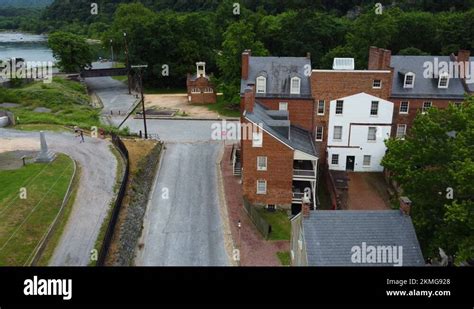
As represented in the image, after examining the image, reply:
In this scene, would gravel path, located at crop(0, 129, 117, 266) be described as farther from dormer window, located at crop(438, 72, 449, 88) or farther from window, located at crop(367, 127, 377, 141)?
dormer window, located at crop(438, 72, 449, 88)

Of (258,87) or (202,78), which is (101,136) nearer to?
(258,87)

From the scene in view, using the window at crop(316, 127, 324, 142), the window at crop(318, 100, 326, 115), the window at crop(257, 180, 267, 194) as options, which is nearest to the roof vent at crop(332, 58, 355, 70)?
the window at crop(318, 100, 326, 115)

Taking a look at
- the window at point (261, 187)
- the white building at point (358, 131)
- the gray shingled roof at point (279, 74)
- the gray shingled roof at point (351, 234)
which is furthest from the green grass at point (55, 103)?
the gray shingled roof at point (351, 234)

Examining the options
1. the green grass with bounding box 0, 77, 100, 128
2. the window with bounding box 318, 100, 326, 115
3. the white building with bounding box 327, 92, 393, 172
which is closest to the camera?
the white building with bounding box 327, 92, 393, 172

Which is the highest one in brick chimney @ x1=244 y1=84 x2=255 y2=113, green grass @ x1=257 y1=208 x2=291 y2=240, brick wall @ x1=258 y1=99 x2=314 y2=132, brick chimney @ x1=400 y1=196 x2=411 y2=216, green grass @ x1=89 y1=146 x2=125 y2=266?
brick chimney @ x1=244 y1=84 x2=255 y2=113

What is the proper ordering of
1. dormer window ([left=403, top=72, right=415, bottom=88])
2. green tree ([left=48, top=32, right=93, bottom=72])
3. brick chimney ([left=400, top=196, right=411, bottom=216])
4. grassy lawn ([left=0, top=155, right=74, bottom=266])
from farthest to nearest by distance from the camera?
green tree ([left=48, top=32, right=93, bottom=72]), dormer window ([left=403, top=72, right=415, bottom=88]), grassy lawn ([left=0, top=155, right=74, bottom=266]), brick chimney ([left=400, top=196, right=411, bottom=216])

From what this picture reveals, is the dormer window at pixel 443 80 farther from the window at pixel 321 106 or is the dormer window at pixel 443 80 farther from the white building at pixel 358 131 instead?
the window at pixel 321 106

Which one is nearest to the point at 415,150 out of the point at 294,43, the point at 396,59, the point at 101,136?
the point at 396,59
